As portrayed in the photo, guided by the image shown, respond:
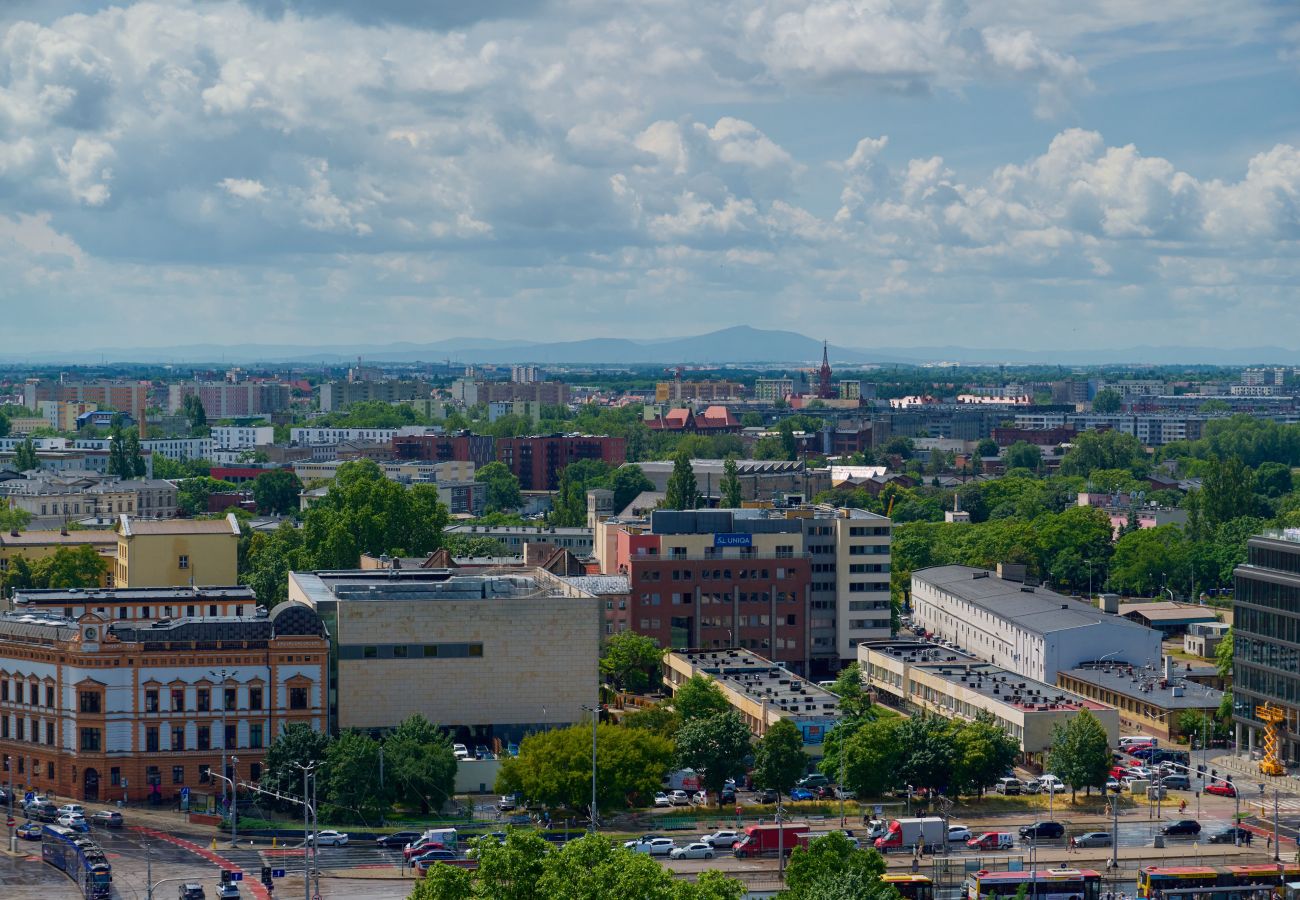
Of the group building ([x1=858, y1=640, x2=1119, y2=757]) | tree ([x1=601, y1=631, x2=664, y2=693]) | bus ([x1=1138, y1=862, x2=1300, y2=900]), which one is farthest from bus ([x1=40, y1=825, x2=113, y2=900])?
building ([x1=858, y1=640, x2=1119, y2=757])

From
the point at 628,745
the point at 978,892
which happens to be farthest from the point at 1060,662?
the point at 978,892

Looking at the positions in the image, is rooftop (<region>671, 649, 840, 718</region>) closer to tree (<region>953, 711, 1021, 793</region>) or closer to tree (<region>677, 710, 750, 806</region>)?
tree (<region>677, 710, 750, 806</region>)

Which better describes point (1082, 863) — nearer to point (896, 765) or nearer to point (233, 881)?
point (896, 765)

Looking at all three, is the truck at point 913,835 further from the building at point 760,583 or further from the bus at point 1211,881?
the building at point 760,583

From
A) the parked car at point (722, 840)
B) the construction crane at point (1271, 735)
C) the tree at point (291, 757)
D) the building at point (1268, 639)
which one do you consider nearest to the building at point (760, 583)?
the building at point (1268, 639)

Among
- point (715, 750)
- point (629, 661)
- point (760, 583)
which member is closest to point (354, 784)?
point (715, 750)

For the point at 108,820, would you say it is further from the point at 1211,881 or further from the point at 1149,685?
the point at 1149,685

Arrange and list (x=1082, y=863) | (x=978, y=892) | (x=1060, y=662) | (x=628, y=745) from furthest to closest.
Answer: (x=1060, y=662), (x=628, y=745), (x=1082, y=863), (x=978, y=892)
